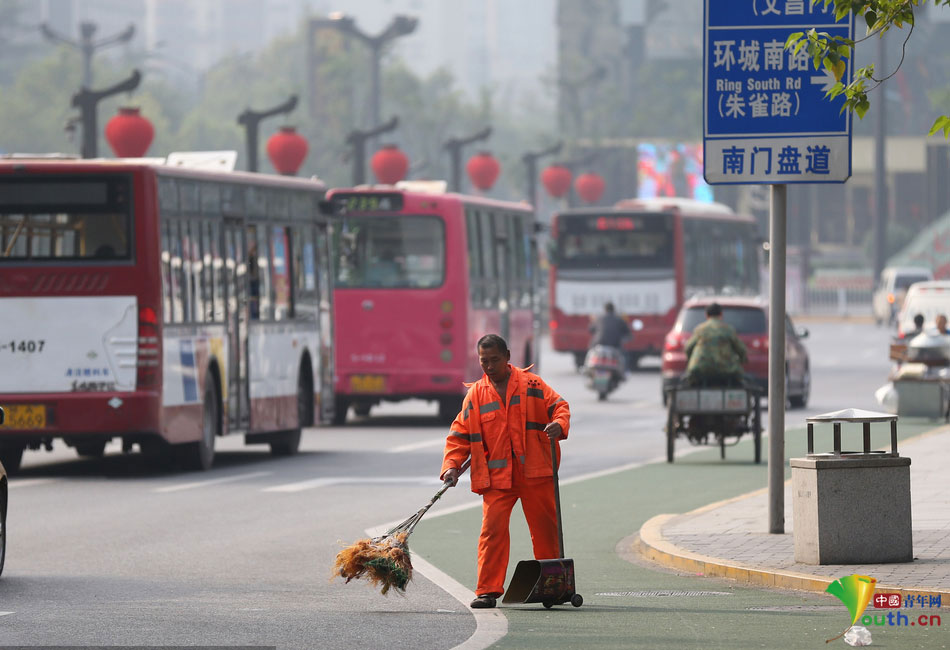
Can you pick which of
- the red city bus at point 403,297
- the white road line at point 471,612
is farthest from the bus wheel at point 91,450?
the white road line at point 471,612

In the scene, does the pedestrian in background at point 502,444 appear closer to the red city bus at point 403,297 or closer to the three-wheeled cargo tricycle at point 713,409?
the three-wheeled cargo tricycle at point 713,409

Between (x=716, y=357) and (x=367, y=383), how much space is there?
8.29 metres

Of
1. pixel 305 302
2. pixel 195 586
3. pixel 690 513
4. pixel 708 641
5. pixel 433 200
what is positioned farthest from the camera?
pixel 433 200

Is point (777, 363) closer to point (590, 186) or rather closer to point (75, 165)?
point (75, 165)

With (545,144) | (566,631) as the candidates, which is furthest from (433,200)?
(545,144)

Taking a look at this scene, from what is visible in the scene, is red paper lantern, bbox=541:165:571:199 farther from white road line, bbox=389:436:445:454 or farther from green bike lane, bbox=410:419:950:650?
green bike lane, bbox=410:419:950:650

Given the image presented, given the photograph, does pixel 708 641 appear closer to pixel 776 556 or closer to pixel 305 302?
pixel 776 556

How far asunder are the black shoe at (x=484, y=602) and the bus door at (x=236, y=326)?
35.9ft

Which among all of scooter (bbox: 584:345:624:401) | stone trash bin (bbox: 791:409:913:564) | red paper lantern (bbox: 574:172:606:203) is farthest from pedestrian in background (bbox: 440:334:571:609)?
red paper lantern (bbox: 574:172:606:203)

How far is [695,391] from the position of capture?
69.3 ft

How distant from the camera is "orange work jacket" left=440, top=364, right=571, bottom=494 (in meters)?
10.6

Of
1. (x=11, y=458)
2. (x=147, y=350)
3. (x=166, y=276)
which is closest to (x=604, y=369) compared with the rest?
(x=11, y=458)

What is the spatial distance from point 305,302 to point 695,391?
17.6ft

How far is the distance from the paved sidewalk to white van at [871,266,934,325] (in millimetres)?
48521
